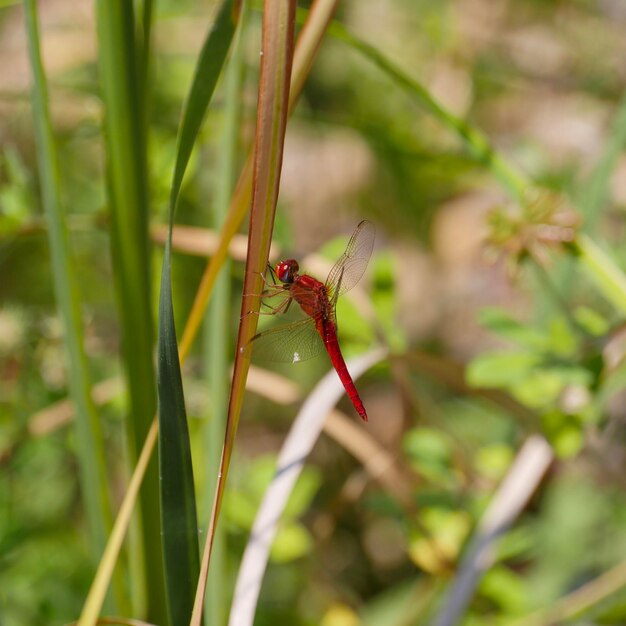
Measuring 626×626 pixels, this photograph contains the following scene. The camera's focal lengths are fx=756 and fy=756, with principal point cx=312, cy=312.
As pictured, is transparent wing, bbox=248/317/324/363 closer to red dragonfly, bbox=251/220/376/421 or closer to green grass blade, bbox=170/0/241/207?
red dragonfly, bbox=251/220/376/421

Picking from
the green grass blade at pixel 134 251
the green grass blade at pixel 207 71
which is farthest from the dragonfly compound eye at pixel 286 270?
the green grass blade at pixel 207 71

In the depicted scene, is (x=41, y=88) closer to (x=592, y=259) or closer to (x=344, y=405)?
(x=592, y=259)

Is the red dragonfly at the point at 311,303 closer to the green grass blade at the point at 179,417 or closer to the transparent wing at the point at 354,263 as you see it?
the transparent wing at the point at 354,263

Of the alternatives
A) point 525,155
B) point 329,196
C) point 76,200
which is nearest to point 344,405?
point 329,196

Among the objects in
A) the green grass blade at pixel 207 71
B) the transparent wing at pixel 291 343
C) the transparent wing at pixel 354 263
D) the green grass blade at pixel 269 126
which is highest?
the transparent wing at pixel 354 263

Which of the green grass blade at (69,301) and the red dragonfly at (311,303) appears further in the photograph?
the red dragonfly at (311,303)

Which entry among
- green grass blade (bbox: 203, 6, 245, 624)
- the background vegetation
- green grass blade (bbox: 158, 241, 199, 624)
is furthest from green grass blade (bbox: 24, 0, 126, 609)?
green grass blade (bbox: 158, 241, 199, 624)
